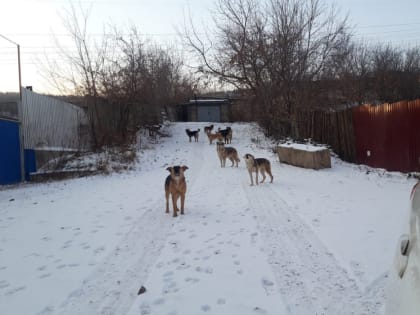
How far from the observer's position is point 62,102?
19.2 metres

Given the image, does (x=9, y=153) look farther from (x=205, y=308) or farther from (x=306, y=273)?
(x=306, y=273)

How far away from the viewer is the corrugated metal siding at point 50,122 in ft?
50.9

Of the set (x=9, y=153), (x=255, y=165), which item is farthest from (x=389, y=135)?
(x=9, y=153)

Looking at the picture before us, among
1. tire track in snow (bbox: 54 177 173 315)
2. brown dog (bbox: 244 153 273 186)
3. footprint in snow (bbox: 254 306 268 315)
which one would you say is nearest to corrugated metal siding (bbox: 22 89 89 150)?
brown dog (bbox: 244 153 273 186)

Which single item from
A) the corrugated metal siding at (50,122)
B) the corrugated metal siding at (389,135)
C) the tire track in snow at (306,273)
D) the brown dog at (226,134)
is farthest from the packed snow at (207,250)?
the brown dog at (226,134)

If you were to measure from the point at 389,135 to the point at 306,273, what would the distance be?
32.4 feet

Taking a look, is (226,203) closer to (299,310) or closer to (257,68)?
(299,310)

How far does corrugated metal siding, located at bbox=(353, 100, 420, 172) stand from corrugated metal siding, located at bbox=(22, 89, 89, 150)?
13.9 meters

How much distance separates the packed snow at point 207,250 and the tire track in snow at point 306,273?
0.6 inches

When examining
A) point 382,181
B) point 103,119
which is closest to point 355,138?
point 382,181

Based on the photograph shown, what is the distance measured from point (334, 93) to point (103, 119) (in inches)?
690

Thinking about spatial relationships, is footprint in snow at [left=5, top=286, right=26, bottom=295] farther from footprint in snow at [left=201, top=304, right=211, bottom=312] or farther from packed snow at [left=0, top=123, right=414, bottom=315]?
footprint in snow at [left=201, top=304, right=211, bottom=312]

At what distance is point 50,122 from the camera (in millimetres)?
17562

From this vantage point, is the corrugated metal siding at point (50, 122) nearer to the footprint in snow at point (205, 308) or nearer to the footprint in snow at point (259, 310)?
the footprint in snow at point (205, 308)
